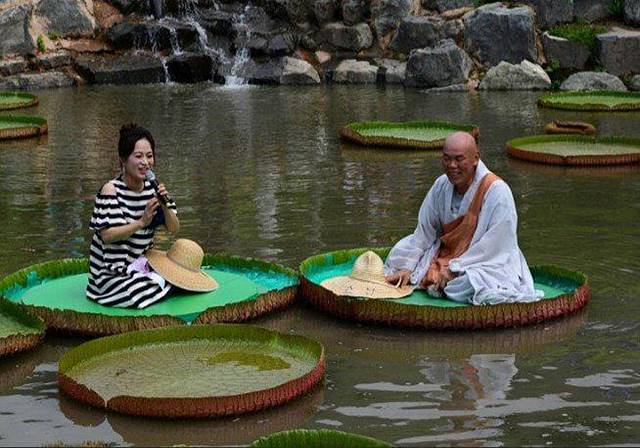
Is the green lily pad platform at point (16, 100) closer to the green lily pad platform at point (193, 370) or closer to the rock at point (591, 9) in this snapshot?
the rock at point (591, 9)

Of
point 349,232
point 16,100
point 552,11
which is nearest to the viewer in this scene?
point 349,232

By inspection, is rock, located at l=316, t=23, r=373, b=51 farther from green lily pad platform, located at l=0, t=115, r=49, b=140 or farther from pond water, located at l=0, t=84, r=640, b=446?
green lily pad platform, located at l=0, t=115, r=49, b=140

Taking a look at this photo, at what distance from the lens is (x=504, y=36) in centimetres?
2156

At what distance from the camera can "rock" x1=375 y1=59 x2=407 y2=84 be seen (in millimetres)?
21594

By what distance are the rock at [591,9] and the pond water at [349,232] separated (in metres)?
2.93

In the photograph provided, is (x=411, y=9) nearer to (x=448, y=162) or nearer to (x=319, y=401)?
(x=448, y=162)

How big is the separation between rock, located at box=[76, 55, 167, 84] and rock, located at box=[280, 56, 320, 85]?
2.11 meters

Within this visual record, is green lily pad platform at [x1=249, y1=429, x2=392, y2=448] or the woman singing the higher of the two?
the woman singing

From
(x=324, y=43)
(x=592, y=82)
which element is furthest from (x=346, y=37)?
(x=592, y=82)

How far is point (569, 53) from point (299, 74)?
448 centimetres

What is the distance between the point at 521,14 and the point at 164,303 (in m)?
14.5

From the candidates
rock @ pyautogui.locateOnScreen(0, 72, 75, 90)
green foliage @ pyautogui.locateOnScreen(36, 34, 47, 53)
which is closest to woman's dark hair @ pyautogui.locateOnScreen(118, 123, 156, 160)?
rock @ pyautogui.locateOnScreen(0, 72, 75, 90)

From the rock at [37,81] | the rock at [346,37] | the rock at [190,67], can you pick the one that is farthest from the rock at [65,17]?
the rock at [346,37]

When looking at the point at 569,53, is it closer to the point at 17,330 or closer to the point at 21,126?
the point at 21,126
